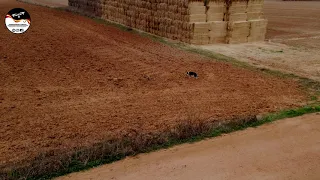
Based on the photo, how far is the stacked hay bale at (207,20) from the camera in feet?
55.0

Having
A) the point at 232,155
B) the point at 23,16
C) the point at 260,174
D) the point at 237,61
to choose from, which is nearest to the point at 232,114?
the point at 232,155

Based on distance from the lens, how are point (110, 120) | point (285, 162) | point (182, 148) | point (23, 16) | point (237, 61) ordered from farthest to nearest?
1. point (237, 61)
2. point (23, 16)
3. point (110, 120)
4. point (182, 148)
5. point (285, 162)

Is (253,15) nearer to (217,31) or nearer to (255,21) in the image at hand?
(255,21)

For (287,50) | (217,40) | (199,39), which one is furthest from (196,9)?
(287,50)

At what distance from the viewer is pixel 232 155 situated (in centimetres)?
638

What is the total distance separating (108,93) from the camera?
967cm

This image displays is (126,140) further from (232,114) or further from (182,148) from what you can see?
(232,114)

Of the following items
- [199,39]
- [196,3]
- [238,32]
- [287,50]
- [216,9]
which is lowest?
[287,50]

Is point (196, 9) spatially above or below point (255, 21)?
above

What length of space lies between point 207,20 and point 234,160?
38.6ft

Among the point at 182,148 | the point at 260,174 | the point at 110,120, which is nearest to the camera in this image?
the point at 260,174

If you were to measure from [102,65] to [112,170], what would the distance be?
713cm

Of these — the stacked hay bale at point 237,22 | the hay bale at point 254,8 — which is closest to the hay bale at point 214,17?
the stacked hay bale at point 237,22

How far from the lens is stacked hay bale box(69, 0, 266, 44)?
1677 centimetres
